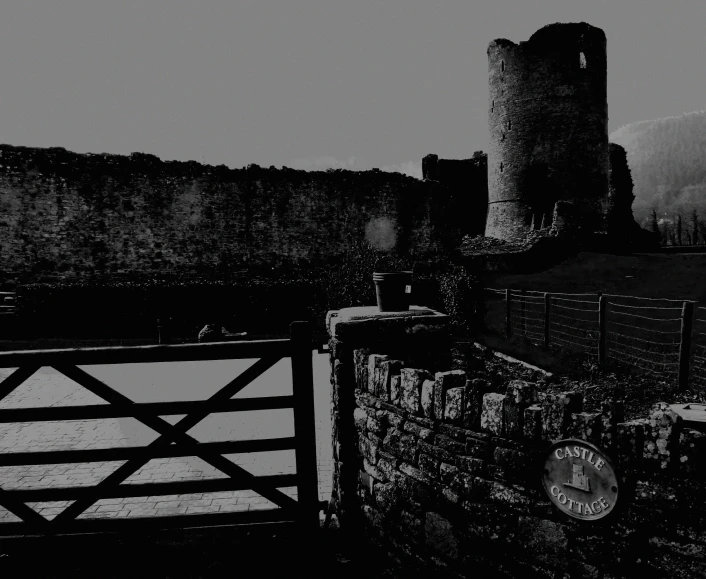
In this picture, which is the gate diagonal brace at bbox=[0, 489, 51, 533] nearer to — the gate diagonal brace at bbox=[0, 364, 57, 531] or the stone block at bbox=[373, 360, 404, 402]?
the gate diagonal brace at bbox=[0, 364, 57, 531]

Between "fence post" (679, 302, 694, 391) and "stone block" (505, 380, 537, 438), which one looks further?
"fence post" (679, 302, 694, 391)

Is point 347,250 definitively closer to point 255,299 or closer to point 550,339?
point 255,299

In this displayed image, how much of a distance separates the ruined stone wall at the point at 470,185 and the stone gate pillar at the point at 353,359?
3195cm

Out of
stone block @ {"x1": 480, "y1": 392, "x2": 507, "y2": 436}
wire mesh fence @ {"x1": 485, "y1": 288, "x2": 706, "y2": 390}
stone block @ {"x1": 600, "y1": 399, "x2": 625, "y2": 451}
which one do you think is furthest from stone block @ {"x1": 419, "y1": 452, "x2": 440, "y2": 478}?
wire mesh fence @ {"x1": 485, "y1": 288, "x2": 706, "y2": 390}

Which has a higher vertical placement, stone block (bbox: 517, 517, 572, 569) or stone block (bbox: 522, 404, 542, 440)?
stone block (bbox: 522, 404, 542, 440)

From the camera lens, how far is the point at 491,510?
3021mm

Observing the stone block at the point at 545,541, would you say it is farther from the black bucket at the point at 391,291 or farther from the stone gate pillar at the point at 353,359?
the black bucket at the point at 391,291

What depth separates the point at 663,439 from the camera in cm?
233

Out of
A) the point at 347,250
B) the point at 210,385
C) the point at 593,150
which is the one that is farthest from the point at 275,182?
the point at 593,150

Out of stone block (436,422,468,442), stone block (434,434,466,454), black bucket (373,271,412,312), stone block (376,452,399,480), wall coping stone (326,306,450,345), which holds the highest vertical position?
black bucket (373,271,412,312)

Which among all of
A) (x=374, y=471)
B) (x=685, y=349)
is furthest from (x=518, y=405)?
(x=685, y=349)

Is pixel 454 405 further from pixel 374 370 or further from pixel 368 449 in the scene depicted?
pixel 368 449

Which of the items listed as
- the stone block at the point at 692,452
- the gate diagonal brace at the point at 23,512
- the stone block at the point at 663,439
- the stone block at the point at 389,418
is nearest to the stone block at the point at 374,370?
the stone block at the point at 389,418

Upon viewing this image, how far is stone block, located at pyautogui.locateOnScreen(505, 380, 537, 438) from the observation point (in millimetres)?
2820
